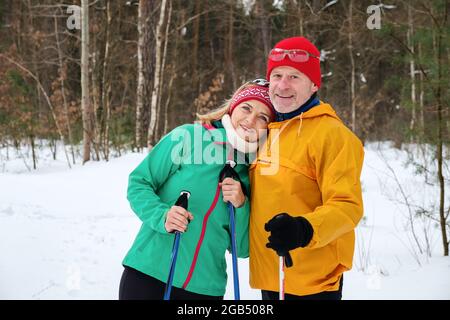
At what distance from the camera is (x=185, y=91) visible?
19.8 metres

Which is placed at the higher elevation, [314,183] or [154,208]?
[314,183]

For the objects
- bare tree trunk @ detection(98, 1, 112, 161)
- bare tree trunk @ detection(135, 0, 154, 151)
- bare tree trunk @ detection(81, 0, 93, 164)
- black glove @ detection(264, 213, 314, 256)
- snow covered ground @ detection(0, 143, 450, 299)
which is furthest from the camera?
bare tree trunk @ detection(98, 1, 112, 161)

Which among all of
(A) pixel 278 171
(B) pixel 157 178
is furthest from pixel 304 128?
(B) pixel 157 178

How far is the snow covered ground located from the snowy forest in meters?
0.04

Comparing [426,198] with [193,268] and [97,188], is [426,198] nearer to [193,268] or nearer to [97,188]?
[97,188]

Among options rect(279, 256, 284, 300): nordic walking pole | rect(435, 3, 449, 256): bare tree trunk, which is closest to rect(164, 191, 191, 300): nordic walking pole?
rect(279, 256, 284, 300): nordic walking pole

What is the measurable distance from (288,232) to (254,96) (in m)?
0.81

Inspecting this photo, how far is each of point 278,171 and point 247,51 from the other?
21.3m

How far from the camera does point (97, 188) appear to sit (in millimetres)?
7320

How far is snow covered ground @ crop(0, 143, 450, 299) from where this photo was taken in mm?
3662

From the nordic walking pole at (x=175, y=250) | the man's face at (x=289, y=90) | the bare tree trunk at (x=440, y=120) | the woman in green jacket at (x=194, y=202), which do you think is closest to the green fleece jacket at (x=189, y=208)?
the woman in green jacket at (x=194, y=202)

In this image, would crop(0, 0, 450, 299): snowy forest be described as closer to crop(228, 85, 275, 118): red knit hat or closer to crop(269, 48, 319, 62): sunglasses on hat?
crop(228, 85, 275, 118): red knit hat

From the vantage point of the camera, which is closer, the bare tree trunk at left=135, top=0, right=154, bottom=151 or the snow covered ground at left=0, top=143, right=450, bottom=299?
the snow covered ground at left=0, top=143, right=450, bottom=299

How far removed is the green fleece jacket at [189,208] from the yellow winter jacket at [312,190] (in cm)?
17
